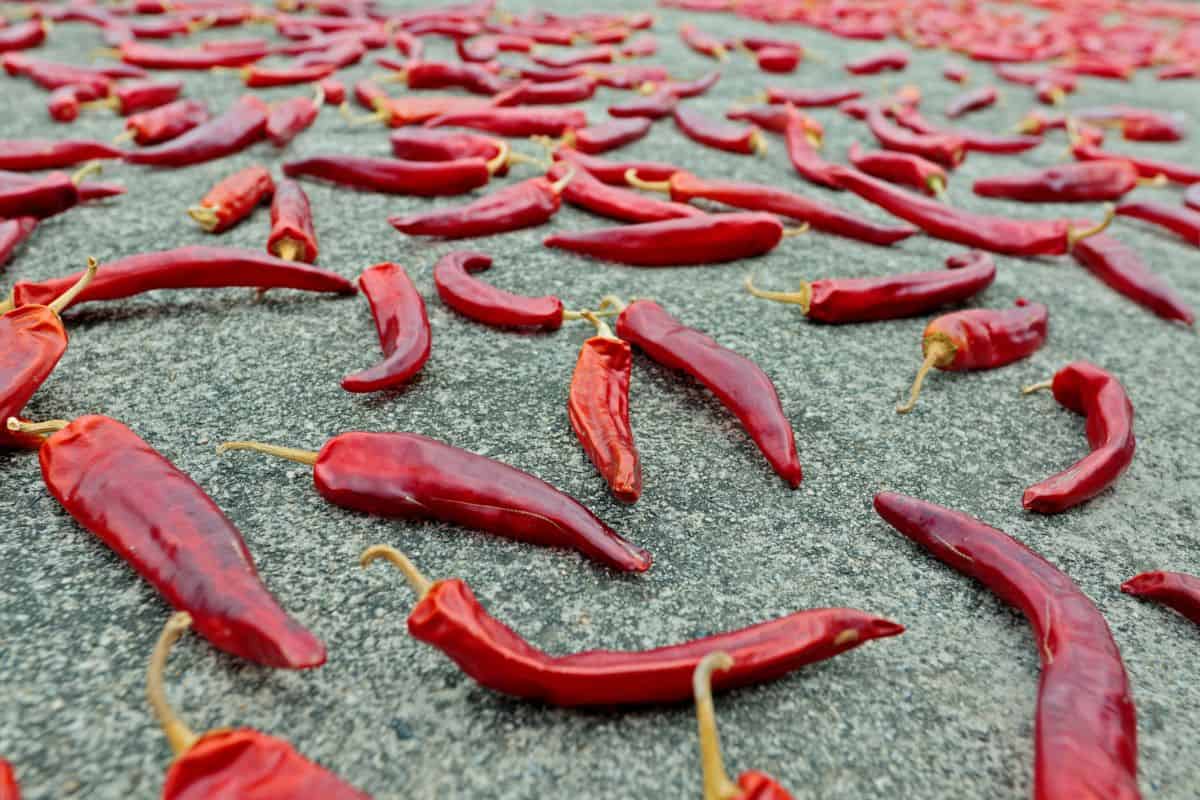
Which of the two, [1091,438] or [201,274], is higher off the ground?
[201,274]

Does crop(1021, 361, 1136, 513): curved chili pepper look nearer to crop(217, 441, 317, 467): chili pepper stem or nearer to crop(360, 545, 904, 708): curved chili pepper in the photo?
crop(360, 545, 904, 708): curved chili pepper

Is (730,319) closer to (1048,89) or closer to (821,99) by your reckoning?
(821,99)

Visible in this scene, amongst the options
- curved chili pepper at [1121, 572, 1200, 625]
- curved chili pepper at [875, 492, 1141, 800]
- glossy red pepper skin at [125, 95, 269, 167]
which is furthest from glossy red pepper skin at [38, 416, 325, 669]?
glossy red pepper skin at [125, 95, 269, 167]

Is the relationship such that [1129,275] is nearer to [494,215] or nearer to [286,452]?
[494,215]

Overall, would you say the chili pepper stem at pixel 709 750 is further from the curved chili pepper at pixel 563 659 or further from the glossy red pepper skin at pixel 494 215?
the glossy red pepper skin at pixel 494 215

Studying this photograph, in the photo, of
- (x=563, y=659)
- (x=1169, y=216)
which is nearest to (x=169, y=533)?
(x=563, y=659)

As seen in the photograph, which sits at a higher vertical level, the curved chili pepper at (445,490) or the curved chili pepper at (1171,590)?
the curved chili pepper at (445,490)

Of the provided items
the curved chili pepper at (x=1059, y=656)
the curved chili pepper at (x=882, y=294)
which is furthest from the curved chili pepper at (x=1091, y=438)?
the curved chili pepper at (x=882, y=294)
